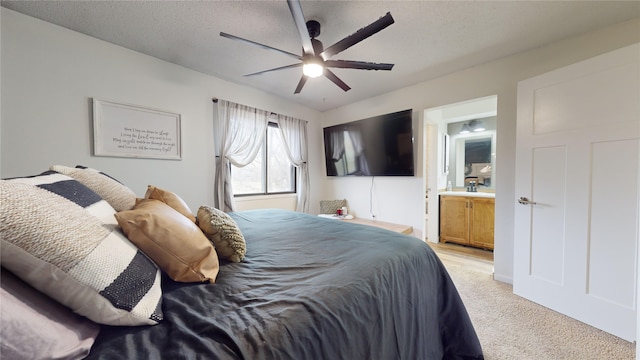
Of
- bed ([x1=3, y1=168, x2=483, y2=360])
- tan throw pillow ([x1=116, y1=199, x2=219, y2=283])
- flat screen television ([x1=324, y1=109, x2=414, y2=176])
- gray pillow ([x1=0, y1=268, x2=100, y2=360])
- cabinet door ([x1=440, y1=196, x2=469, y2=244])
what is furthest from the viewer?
cabinet door ([x1=440, y1=196, x2=469, y2=244])

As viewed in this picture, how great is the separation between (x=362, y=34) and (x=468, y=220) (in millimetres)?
3287

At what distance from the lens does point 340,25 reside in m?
1.86

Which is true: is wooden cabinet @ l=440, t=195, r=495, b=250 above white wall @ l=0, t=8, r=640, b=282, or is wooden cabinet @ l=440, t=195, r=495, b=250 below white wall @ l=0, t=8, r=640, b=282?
below

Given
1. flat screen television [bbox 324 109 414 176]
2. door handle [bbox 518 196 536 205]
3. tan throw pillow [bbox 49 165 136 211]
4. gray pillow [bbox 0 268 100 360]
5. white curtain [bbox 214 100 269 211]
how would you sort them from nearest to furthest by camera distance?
1. gray pillow [bbox 0 268 100 360]
2. tan throw pillow [bbox 49 165 136 211]
3. door handle [bbox 518 196 536 205]
4. white curtain [bbox 214 100 269 211]
5. flat screen television [bbox 324 109 414 176]

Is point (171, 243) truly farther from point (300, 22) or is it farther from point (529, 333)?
point (529, 333)

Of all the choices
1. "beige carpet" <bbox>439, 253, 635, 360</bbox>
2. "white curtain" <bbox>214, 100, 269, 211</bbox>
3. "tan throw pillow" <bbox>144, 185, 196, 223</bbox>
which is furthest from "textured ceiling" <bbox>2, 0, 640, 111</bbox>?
"beige carpet" <bbox>439, 253, 635, 360</bbox>

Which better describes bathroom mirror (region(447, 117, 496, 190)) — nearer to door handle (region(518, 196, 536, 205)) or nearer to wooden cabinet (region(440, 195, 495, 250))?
wooden cabinet (region(440, 195, 495, 250))

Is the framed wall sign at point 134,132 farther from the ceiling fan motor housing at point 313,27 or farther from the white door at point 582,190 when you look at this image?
the white door at point 582,190

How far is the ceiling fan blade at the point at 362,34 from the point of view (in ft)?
4.44

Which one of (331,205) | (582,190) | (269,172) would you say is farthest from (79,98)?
(582,190)

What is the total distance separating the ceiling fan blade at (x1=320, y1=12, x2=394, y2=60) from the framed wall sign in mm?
1905

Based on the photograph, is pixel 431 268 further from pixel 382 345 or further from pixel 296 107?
pixel 296 107

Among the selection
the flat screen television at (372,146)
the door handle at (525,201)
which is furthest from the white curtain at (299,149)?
the door handle at (525,201)

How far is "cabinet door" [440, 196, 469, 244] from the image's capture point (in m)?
3.50
